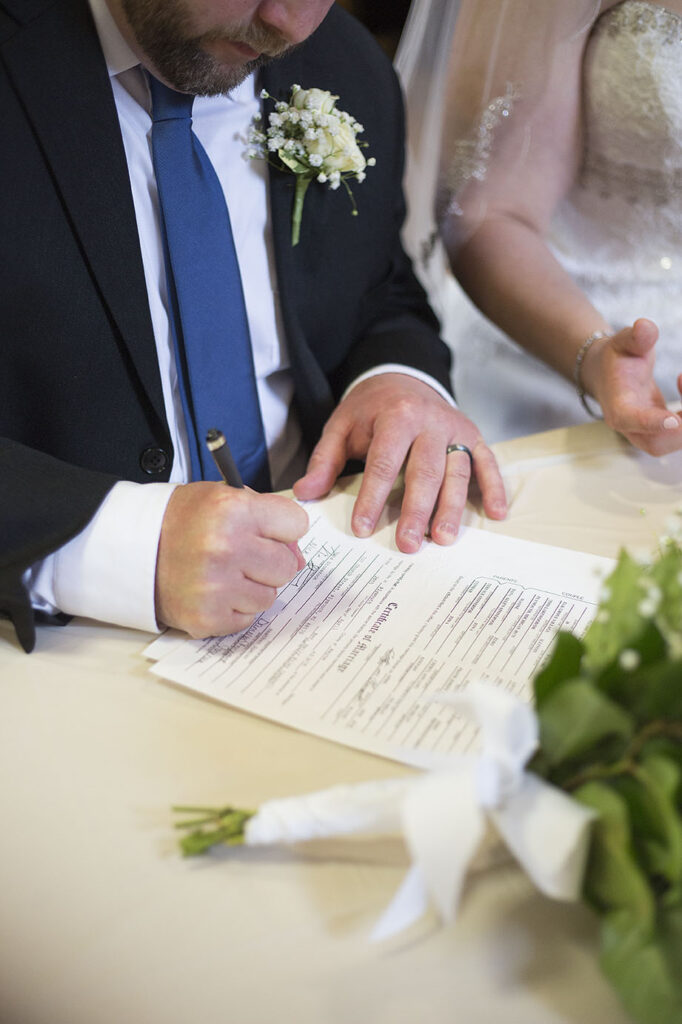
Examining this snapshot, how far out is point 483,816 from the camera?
1.79 ft

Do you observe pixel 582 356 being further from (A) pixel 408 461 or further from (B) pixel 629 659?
(B) pixel 629 659

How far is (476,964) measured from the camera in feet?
1.84

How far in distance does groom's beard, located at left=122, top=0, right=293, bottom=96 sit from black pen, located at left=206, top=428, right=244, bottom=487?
0.56m

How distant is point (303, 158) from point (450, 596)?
31.7 inches

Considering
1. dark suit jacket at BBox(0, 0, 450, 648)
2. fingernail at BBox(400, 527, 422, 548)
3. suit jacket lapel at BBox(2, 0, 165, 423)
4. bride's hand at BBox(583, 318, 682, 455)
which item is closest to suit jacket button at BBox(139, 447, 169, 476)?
dark suit jacket at BBox(0, 0, 450, 648)

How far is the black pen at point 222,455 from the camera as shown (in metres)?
0.92

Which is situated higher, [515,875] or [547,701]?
[547,701]

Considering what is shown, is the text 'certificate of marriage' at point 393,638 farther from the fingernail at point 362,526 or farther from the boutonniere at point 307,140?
the boutonniere at point 307,140

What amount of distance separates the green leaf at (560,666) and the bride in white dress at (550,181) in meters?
0.85

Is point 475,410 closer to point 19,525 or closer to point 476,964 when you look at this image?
point 19,525

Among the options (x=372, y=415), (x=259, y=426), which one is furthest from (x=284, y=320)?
(x=372, y=415)

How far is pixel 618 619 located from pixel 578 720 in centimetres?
8

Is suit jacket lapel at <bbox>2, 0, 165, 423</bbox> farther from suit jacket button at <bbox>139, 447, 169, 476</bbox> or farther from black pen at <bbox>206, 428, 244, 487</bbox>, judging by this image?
black pen at <bbox>206, 428, 244, 487</bbox>

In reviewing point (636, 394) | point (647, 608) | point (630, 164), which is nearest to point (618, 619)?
point (647, 608)
